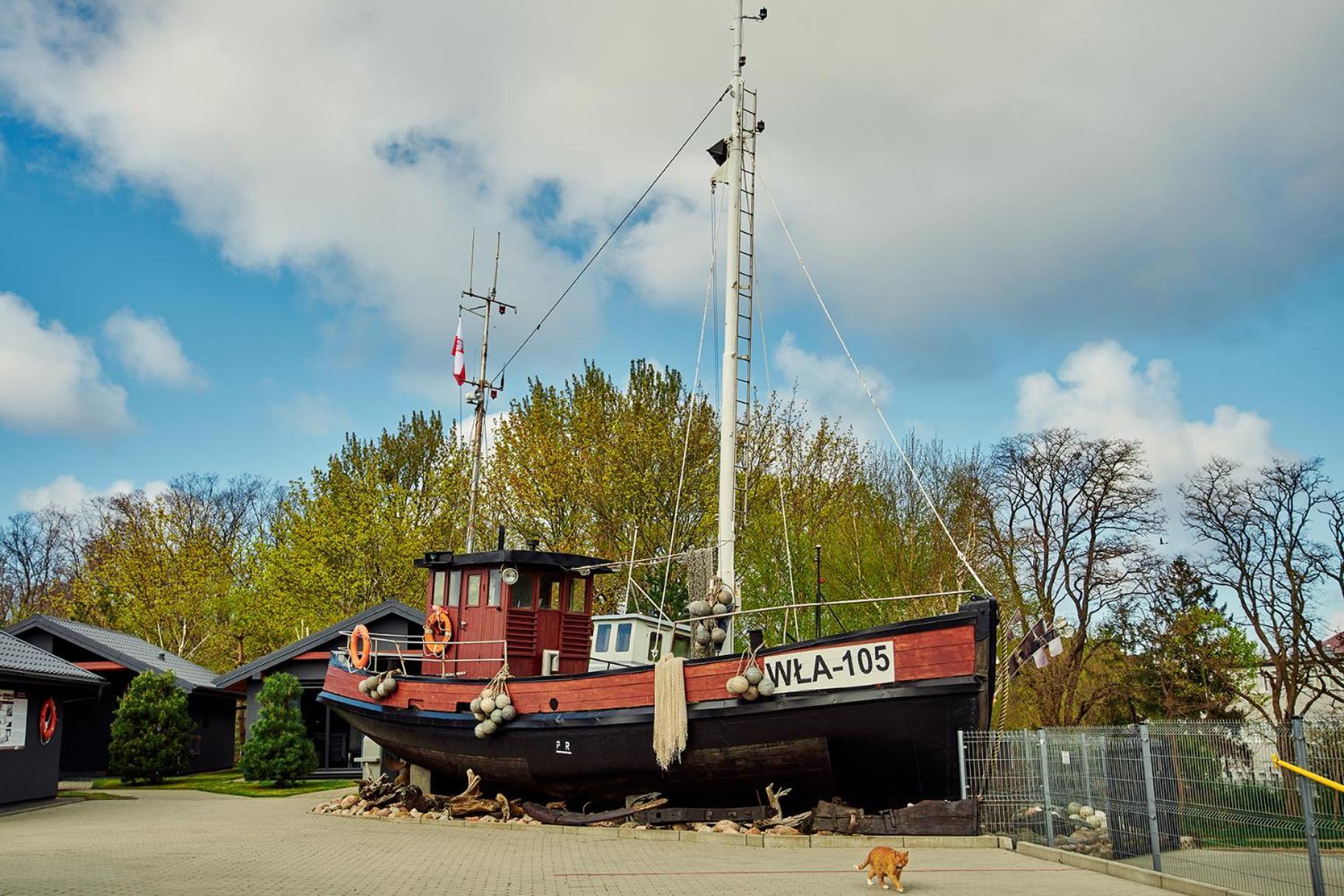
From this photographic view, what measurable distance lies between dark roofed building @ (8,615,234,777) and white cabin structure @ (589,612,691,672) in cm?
1296

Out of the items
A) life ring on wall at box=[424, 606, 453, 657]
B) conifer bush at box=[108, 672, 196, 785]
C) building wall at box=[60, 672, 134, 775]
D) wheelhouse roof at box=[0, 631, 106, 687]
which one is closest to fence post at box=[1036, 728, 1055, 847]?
life ring on wall at box=[424, 606, 453, 657]

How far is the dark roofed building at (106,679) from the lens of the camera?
83.1 feet

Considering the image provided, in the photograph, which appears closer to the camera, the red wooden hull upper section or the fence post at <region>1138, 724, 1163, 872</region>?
the fence post at <region>1138, 724, 1163, 872</region>

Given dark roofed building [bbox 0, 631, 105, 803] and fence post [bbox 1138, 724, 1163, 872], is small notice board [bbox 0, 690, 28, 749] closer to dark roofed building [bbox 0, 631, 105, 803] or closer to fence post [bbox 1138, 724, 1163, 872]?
dark roofed building [bbox 0, 631, 105, 803]

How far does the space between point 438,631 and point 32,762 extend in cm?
814

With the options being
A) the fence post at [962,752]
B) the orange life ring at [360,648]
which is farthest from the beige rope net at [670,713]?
the orange life ring at [360,648]

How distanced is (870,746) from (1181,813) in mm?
4199

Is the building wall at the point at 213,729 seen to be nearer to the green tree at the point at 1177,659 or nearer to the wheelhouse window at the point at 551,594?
the wheelhouse window at the point at 551,594

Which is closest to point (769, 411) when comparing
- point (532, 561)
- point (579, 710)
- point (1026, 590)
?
point (1026, 590)

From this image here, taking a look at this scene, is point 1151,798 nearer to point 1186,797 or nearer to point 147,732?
point 1186,797

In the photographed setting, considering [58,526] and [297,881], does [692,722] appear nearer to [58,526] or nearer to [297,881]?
[297,881]

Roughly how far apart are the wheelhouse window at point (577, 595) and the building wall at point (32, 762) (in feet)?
32.3

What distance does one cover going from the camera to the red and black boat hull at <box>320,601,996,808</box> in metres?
12.2

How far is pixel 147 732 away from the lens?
23.6m
